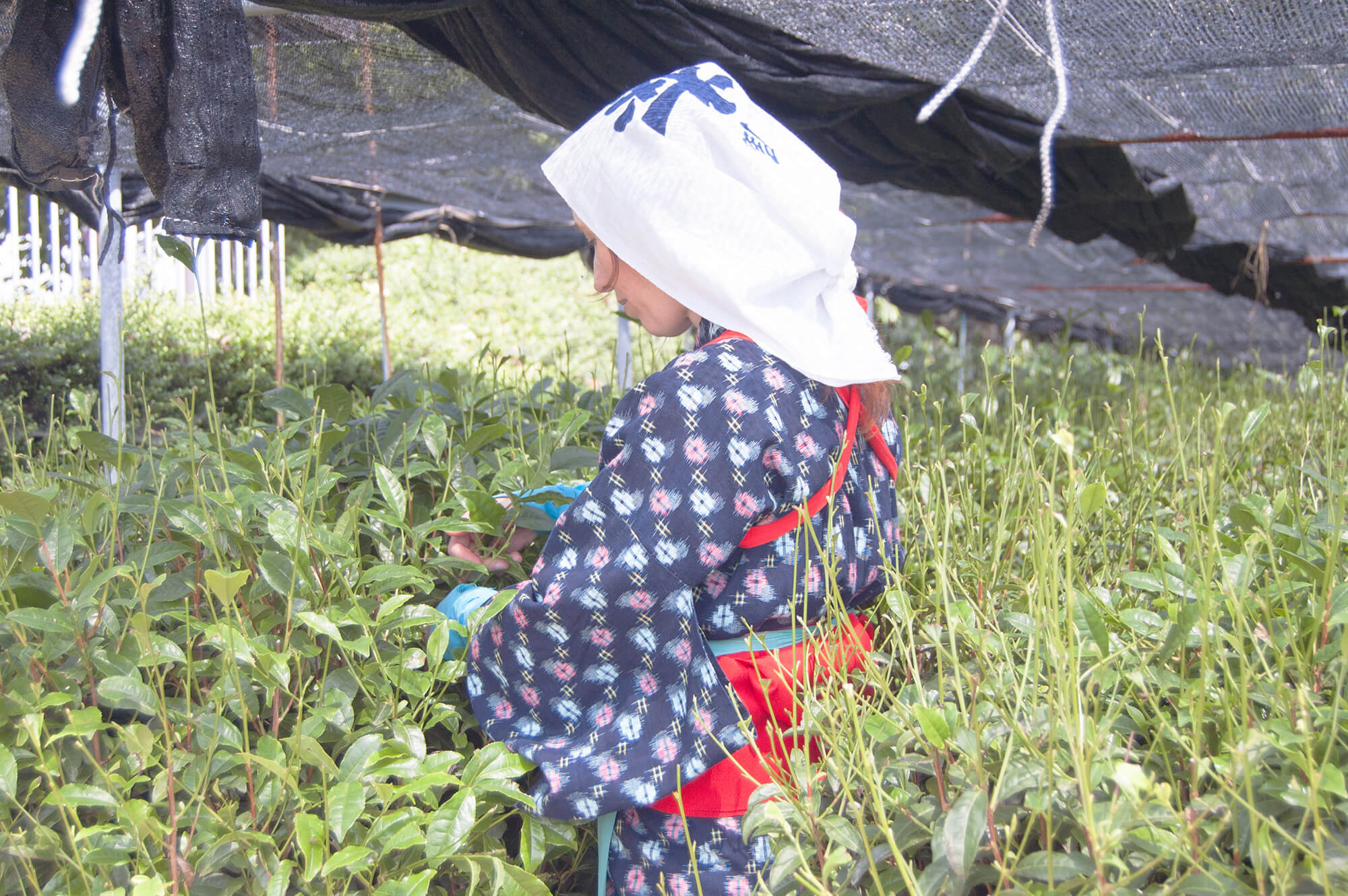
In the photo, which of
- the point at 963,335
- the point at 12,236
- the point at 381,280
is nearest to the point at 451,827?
the point at 381,280

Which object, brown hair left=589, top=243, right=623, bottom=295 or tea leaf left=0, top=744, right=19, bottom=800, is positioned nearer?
tea leaf left=0, top=744, right=19, bottom=800

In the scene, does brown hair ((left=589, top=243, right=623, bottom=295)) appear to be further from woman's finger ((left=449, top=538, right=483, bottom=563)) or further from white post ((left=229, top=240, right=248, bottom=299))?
white post ((left=229, top=240, right=248, bottom=299))

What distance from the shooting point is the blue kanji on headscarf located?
1.03 metres

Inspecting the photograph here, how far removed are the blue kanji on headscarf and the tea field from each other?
0.52 meters

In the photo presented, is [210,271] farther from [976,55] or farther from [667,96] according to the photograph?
[667,96]

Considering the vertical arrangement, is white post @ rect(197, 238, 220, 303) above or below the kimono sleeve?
above

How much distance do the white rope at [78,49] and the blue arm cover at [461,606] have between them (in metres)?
0.90

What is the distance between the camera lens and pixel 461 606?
1.14 metres

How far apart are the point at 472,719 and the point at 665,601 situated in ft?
1.24

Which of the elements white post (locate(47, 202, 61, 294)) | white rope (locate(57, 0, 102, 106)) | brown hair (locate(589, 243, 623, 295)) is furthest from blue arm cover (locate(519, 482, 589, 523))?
white post (locate(47, 202, 61, 294))

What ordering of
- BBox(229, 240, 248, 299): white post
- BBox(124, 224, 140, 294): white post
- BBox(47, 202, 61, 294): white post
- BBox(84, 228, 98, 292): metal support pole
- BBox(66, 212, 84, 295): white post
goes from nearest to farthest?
BBox(47, 202, 61, 294): white post
BBox(66, 212, 84, 295): white post
BBox(84, 228, 98, 292): metal support pole
BBox(124, 224, 140, 294): white post
BBox(229, 240, 248, 299): white post

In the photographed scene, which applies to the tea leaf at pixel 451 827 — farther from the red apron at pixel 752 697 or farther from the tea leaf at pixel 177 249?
the tea leaf at pixel 177 249

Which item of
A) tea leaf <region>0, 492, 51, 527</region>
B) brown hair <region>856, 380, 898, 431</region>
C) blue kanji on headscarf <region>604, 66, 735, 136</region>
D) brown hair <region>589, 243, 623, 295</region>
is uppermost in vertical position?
blue kanji on headscarf <region>604, 66, 735, 136</region>

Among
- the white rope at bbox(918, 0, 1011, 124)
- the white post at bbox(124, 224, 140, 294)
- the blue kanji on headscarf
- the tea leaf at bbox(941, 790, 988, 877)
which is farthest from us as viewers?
the white post at bbox(124, 224, 140, 294)
